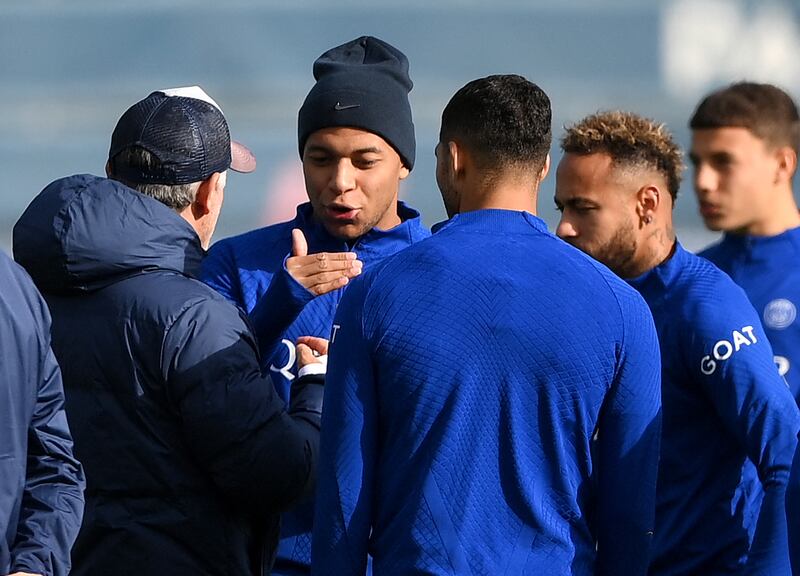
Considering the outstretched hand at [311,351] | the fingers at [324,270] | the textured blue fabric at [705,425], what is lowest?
the textured blue fabric at [705,425]

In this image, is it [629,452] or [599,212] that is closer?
[629,452]

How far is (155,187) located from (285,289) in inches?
12.8

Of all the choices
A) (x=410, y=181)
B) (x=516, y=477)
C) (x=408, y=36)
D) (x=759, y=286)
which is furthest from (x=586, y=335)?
(x=408, y=36)

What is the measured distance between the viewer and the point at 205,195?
2822mm

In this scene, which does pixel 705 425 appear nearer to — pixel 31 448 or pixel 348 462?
pixel 348 462

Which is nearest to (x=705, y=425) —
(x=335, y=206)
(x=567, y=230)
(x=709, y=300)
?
(x=709, y=300)

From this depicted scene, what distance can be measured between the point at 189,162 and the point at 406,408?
0.80 m

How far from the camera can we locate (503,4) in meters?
10.3

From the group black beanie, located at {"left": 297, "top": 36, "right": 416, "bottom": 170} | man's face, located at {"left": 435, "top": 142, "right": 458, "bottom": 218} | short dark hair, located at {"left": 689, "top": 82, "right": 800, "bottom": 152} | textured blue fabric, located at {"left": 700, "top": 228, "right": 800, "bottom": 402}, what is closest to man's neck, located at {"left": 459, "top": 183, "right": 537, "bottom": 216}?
man's face, located at {"left": 435, "top": 142, "right": 458, "bottom": 218}

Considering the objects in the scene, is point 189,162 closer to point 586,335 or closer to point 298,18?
point 586,335

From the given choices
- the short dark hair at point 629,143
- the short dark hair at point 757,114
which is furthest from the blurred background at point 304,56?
the short dark hair at point 629,143

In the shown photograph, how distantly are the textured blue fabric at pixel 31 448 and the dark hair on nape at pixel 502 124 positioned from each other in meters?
0.76

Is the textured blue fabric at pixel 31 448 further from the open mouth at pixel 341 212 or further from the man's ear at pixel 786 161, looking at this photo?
the man's ear at pixel 786 161

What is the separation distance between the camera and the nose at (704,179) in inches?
142
